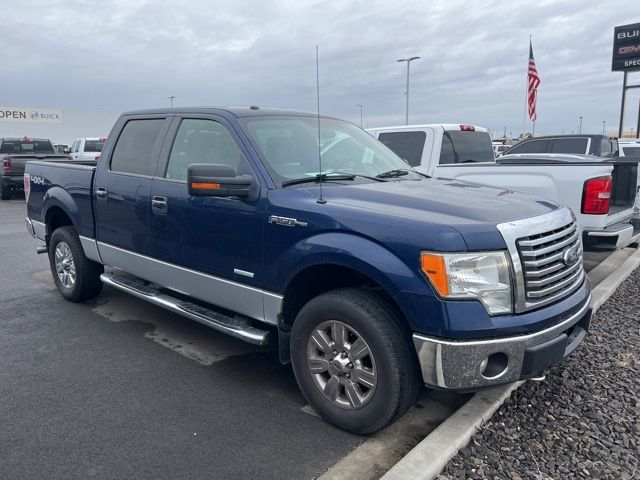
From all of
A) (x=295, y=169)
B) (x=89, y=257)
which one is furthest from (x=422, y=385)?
(x=89, y=257)

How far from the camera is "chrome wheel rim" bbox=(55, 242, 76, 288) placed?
5523 mm

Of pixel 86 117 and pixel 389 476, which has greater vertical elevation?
pixel 86 117

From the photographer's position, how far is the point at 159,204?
416 cm

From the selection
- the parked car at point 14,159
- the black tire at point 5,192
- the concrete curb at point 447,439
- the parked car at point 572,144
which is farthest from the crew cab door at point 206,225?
the black tire at point 5,192

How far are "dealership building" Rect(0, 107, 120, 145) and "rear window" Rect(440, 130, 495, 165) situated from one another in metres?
39.1

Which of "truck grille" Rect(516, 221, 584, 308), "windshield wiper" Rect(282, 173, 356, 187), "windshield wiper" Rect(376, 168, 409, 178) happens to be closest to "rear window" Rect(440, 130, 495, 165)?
"windshield wiper" Rect(376, 168, 409, 178)

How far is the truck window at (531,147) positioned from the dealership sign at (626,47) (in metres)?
16.4

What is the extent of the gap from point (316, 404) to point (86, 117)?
45619 millimetres

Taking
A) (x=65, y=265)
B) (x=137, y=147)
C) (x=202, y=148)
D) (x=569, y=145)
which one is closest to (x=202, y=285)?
(x=202, y=148)

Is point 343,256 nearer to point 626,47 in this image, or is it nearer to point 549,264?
point 549,264

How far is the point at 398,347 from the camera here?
111 inches

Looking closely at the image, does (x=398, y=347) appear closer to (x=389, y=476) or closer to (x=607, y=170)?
(x=389, y=476)

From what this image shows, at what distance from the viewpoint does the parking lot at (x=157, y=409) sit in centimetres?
287

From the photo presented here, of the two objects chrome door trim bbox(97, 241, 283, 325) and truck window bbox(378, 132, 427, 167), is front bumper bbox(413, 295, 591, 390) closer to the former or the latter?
chrome door trim bbox(97, 241, 283, 325)
